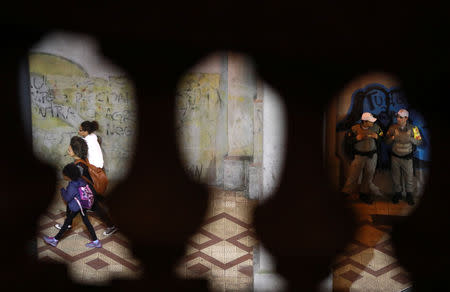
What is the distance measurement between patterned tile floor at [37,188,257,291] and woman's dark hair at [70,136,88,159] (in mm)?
987

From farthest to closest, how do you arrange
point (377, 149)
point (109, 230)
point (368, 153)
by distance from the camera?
point (377, 149) < point (368, 153) < point (109, 230)

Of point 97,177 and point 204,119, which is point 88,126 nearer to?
point 97,177

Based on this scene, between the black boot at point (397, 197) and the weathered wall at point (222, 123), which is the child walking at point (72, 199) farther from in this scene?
the black boot at point (397, 197)

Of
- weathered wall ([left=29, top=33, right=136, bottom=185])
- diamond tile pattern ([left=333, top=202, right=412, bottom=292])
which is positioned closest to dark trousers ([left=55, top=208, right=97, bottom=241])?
weathered wall ([left=29, top=33, right=136, bottom=185])

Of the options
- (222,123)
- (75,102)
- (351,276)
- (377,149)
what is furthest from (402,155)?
(75,102)

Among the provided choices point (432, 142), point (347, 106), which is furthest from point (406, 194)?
point (347, 106)

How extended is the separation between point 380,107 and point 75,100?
4398 mm

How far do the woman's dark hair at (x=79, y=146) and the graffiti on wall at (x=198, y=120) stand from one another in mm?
1754

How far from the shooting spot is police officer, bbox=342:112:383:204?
8.55 m

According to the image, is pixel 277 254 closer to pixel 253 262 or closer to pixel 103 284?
pixel 253 262

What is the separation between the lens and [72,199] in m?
7.29

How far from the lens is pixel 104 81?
29.3 ft

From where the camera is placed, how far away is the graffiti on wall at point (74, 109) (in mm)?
8922

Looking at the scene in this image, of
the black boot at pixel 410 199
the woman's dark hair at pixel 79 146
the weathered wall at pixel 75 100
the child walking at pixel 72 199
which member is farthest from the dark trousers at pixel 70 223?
the black boot at pixel 410 199
